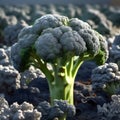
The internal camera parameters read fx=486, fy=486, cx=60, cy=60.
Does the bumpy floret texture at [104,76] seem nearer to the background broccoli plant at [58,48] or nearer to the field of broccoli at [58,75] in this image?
the field of broccoli at [58,75]

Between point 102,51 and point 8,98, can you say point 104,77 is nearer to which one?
point 102,51

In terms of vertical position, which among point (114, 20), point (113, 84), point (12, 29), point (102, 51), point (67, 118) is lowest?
point (67, 118)

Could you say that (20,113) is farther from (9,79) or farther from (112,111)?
(9,79)

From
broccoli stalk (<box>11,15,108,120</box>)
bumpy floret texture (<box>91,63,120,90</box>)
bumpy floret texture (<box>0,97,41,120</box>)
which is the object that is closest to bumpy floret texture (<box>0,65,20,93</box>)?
broccoli stalk (<box>11,15,108,120</box>)

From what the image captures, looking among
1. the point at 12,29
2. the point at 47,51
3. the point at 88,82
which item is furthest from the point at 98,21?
the point at 47,51

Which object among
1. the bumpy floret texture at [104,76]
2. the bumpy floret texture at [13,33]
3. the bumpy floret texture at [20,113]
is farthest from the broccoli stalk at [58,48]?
the bumpy floret texture at [13,33]

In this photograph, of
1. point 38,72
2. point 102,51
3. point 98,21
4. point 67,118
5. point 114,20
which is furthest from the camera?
point 114,20

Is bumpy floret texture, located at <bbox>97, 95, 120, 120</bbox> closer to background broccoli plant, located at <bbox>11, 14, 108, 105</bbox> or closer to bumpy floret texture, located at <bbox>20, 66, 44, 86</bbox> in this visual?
background broccoli plant, located at <bbox>11, 14, 108, 105</bbox>
